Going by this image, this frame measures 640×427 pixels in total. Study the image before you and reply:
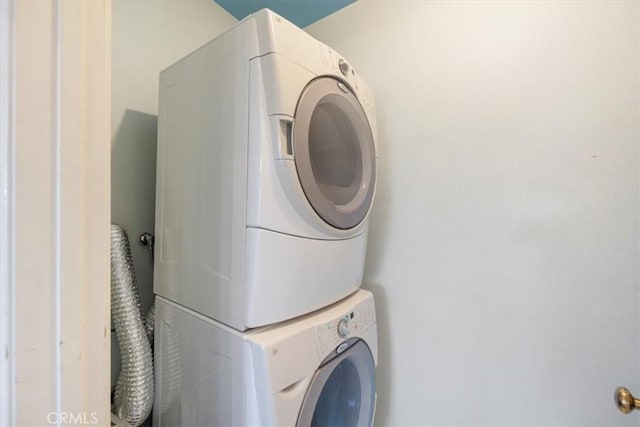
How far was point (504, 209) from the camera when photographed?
1.08 metres

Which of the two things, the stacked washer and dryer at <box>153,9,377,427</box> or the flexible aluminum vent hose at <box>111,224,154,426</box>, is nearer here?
the stacked washer and dryer at <box>153,9,377,427</box>

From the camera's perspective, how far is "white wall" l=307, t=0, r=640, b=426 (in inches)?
35.9

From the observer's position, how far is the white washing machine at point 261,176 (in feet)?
2.55

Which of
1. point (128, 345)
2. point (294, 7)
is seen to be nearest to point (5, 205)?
point (128, 345)

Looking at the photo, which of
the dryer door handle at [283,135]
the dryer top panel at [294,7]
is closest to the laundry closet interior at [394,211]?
the dryer door handle at [283,135]

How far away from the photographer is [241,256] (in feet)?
2.60

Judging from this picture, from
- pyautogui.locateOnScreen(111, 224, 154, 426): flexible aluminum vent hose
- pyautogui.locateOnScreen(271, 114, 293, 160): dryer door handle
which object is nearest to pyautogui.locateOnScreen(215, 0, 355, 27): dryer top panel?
pyautogui.locateOnScreen(271, 114, 293, 160): dryer door handle

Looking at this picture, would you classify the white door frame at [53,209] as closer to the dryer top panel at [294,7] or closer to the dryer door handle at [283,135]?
the dryer door handle at [283,135]

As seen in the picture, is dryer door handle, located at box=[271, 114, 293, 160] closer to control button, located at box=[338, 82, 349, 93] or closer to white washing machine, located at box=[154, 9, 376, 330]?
white washing machine, located at box=[154, 9, 376, 330]

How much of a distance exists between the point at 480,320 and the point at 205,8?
1.80 metres

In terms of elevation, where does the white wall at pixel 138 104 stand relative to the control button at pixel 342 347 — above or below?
above

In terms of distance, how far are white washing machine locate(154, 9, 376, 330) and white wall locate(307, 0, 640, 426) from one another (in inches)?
12.4

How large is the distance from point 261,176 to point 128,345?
71 centimetres

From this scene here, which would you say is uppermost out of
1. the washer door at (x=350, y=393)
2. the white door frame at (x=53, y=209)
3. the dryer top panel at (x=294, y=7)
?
the dryer top panel at (x=294, y=7)
